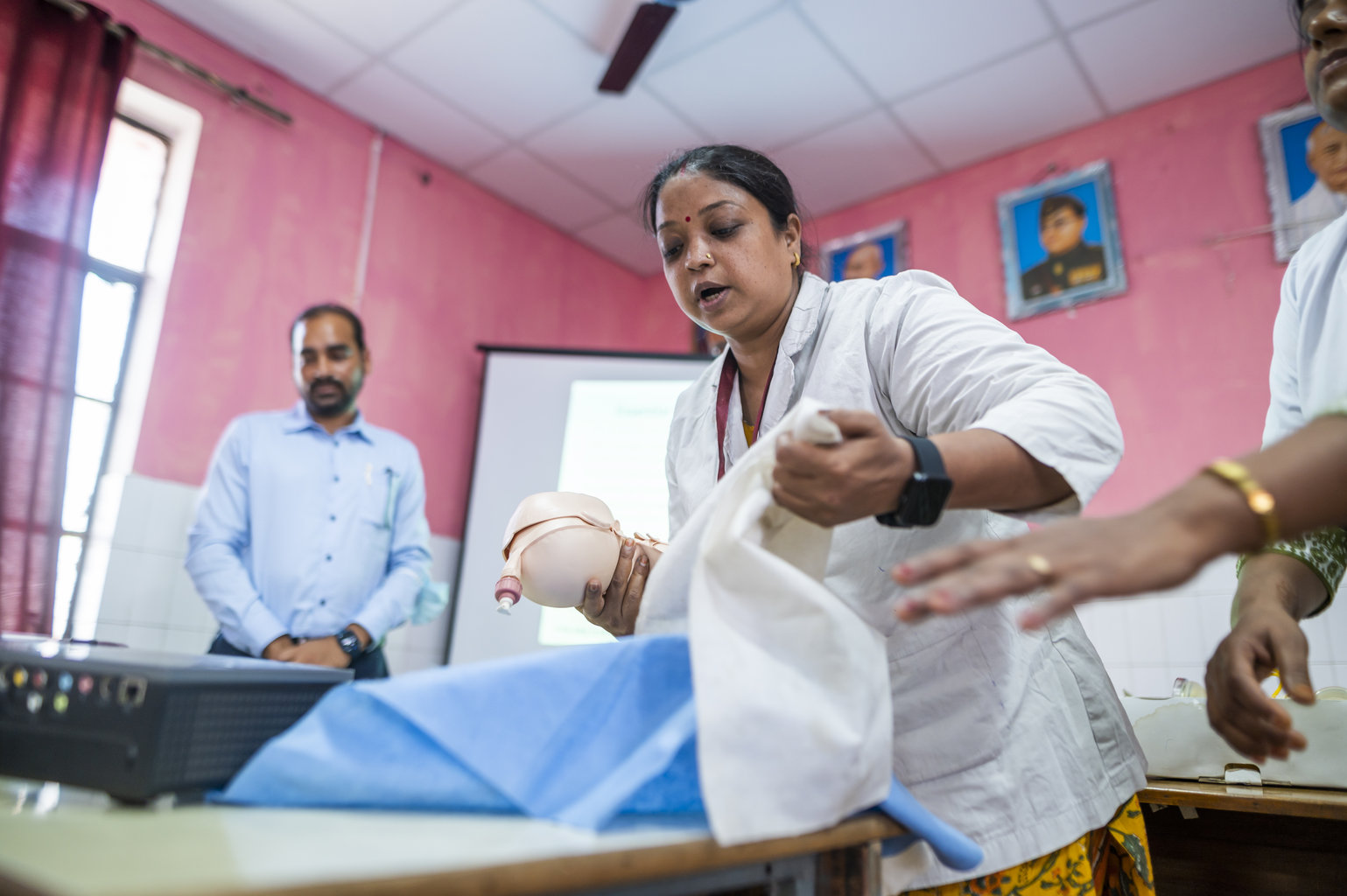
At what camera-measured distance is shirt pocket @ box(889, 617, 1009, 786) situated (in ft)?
2.81

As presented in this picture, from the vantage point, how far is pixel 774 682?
60 centimetres

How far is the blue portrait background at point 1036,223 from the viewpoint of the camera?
134 inches

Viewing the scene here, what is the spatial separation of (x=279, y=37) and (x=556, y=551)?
3.09m

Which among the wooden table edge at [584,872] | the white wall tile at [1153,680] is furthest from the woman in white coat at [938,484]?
the white wall tile at [1153,680]

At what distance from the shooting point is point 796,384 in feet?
3.63

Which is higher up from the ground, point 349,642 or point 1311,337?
point 1311,337

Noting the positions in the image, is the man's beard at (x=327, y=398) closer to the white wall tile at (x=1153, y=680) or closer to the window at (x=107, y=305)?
the window at (x=107, y=305)

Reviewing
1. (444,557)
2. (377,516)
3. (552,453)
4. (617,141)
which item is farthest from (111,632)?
(617,141)

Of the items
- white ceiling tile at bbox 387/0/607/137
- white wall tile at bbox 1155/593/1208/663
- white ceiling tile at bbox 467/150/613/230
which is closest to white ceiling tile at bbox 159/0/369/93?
white ceiling tile at bbox 387/0/607/137

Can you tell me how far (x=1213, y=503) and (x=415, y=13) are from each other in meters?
3.22

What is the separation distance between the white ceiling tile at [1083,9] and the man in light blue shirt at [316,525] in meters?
2.62

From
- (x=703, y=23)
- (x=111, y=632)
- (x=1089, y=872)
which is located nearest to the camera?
(x=1089, y=872)

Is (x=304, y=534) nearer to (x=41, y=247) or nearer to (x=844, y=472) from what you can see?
(x=41, y=247)

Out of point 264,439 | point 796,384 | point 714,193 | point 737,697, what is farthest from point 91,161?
point 737,697
